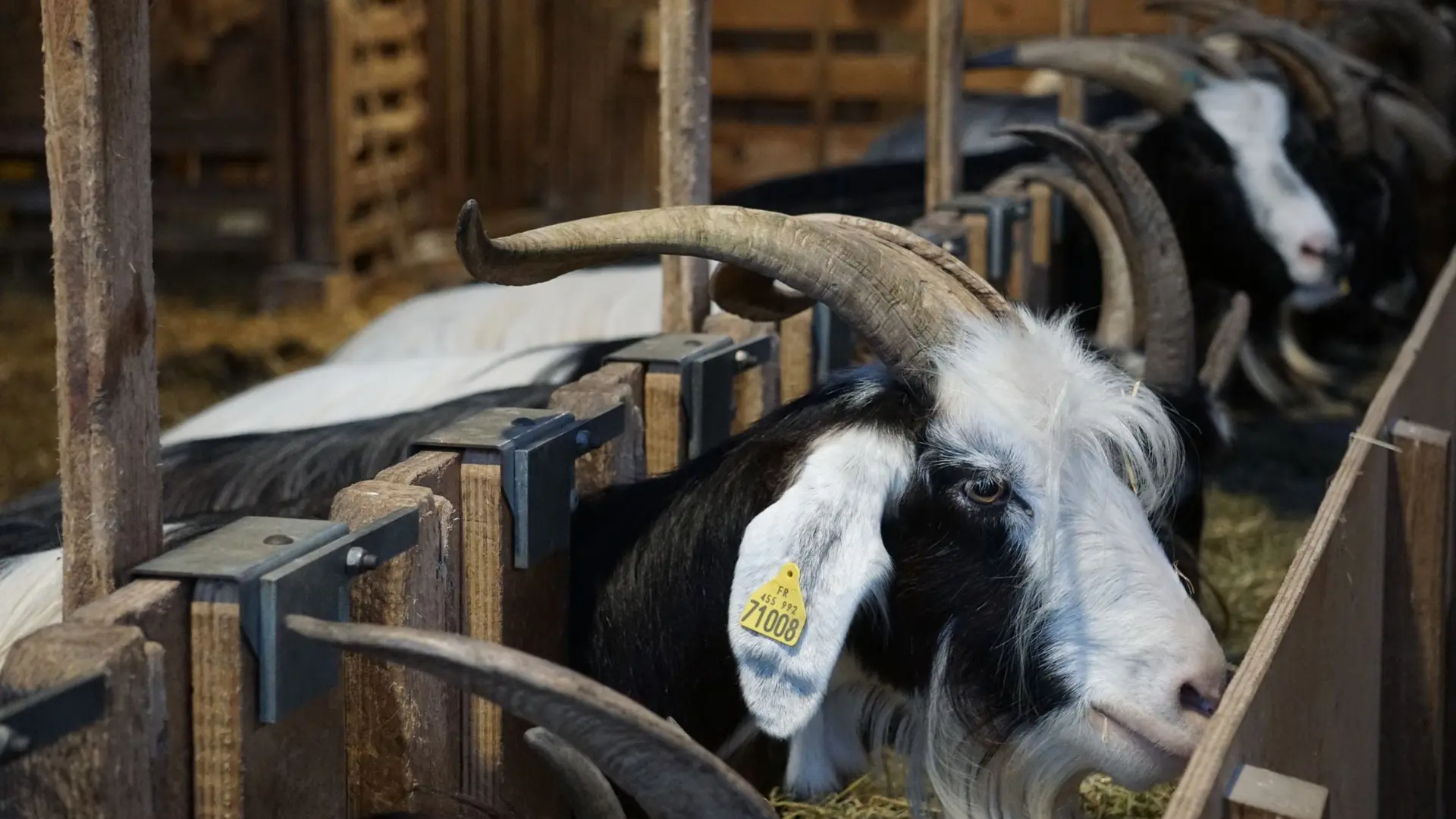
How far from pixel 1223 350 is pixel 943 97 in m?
1.47

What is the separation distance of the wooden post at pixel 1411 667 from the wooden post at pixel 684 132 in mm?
1354

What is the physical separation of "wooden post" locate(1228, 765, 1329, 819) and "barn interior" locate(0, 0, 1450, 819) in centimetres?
223

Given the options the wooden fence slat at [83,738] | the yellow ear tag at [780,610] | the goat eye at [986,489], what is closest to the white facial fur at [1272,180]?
the goat eye at [986,489]

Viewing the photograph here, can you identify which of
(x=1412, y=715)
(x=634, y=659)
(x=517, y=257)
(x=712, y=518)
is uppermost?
(x=517, y=257)

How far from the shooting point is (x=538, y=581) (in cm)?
240

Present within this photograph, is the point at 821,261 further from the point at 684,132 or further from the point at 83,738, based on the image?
the point at 83,738

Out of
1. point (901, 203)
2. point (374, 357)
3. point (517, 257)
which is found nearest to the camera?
point (517, 257)

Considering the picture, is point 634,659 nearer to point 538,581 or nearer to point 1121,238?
point 538,581

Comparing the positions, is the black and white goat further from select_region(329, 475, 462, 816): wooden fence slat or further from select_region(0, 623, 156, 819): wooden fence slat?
select_region(0, 623, 156, 819): wooden fence slat

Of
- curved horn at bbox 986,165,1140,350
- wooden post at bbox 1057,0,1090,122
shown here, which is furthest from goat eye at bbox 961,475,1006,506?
Answer: wooden post at bbox 1057,0,1090,122

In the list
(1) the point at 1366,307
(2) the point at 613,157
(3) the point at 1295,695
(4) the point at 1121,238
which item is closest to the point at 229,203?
(2) the point at 613,157

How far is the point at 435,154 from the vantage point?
12.1m

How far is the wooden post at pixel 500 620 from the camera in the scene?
226cm

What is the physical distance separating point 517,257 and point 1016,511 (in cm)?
77
